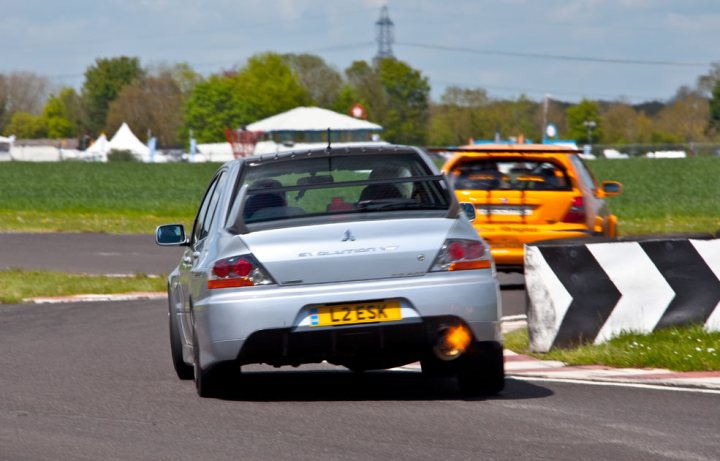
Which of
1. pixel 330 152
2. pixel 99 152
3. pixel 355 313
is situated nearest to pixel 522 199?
pixel 330 152

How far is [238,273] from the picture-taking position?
27.0 ft

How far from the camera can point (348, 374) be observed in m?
10.3

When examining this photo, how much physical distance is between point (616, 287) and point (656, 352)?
0.88m

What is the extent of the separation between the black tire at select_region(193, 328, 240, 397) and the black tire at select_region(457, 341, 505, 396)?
130 centimetres

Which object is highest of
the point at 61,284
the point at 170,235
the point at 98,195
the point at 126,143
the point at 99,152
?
the point at 170,235

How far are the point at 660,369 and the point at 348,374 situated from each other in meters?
2.09

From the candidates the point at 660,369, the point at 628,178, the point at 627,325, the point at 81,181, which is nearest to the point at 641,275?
the point at 627,325

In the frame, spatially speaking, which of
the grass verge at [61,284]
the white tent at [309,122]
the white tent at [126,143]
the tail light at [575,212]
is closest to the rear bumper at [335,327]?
the tail light at [575,212]

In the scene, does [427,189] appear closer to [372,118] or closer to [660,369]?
[660,369]

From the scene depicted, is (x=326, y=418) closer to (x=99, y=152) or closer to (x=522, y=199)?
(x=522, y=199)

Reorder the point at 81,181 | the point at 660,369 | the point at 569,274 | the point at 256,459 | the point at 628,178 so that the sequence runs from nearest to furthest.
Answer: the point at 256,459 → the point at 660,369 → the point at 569,274 → the point at 628,178 → the point at 81,181

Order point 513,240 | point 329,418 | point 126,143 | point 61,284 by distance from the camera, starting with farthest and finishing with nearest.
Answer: point 126,143 < point 61,284 < point 513,240 < point 329,418

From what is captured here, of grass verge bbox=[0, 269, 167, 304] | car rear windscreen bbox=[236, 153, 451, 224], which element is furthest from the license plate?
grass verge bbox=[0, 269, 167, 304]

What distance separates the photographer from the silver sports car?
8.09 meters
